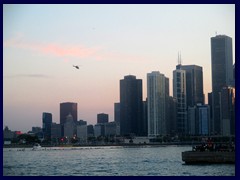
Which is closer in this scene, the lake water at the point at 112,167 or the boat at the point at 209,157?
the lake water at the point at 112,167

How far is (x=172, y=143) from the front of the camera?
516 feet

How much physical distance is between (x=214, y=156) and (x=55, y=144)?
117 metres

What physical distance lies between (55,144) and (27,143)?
9859 millimetres

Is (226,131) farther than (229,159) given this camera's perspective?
Yes

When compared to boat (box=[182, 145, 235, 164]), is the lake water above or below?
below

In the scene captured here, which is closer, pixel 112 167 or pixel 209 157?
pixel 209 157

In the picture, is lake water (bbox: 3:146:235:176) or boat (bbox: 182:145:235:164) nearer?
lake water (bbox: 3:146:235:176)

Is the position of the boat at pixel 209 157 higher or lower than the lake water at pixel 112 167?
higher

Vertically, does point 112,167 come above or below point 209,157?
below
